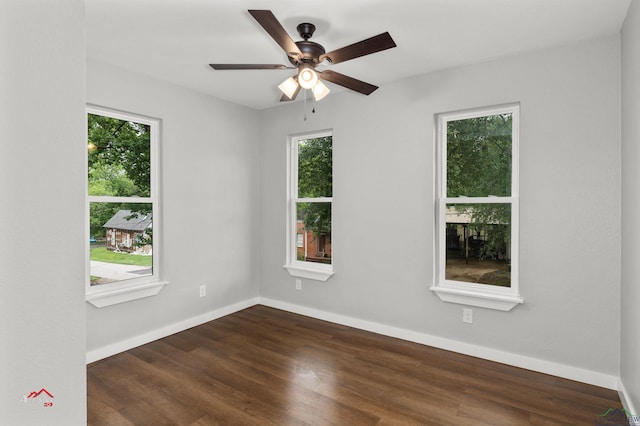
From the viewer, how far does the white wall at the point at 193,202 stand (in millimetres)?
3206

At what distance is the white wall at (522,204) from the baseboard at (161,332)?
36.6 inches

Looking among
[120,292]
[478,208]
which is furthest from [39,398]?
[478,208]

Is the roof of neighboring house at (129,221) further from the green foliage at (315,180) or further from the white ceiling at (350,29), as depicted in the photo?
the green foliage at (315,180)

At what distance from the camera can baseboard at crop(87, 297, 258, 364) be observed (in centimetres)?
307

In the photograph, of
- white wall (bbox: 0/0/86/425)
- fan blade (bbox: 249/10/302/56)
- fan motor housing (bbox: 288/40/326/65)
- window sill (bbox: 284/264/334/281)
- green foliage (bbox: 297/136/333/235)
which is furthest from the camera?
green foliage (bbox: 297/136/333/235)

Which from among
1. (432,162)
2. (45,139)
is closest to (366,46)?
(432,162)

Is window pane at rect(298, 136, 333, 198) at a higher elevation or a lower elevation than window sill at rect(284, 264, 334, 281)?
higher

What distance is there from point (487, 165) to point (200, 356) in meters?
3.04

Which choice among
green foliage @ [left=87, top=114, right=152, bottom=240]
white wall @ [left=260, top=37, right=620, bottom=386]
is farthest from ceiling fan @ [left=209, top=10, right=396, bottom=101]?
green foliage @ [left=87, top=114, right=152, bottom=240]

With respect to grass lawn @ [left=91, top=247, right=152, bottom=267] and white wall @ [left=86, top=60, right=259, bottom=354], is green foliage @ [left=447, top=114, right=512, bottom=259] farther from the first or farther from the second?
grass lawn @ [left=91, top=247, right=152, bottom=267]

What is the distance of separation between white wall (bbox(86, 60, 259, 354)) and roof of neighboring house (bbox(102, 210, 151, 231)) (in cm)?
18

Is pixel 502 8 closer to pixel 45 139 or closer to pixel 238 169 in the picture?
pixel 45 139

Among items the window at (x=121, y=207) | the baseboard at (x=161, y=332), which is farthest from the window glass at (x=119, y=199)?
the baseboard at (x=161, y=332)

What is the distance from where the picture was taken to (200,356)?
10.2ft
